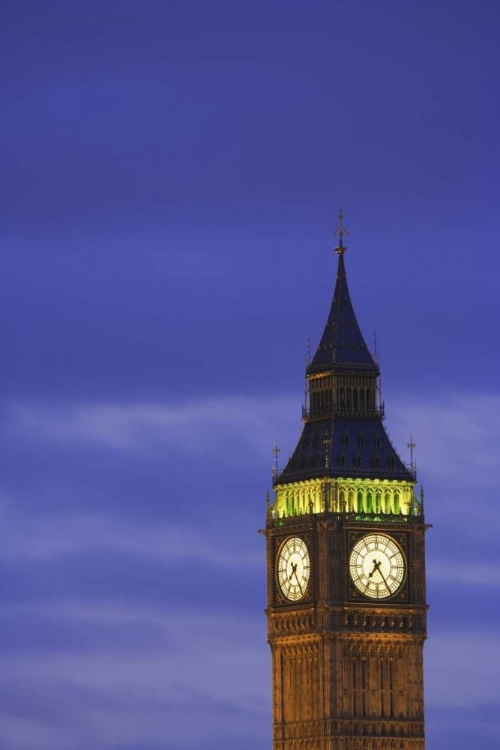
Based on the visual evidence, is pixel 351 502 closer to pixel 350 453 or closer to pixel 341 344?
pixel 350 453

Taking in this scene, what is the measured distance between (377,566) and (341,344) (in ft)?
38.2

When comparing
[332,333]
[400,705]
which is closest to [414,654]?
[400,705]

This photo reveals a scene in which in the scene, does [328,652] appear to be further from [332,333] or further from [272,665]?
[332,333]

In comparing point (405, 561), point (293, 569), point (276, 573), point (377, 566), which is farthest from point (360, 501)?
point (276, 573)

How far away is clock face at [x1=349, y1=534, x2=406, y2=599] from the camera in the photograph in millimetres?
182625

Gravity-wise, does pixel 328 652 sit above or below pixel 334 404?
below

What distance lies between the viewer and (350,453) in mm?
183750

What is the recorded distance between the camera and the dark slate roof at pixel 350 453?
183 metres

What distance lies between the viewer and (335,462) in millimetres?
183250

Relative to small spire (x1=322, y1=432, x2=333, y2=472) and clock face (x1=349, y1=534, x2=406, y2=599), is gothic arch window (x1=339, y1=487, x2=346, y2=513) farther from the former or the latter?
clock face (x1=349, y1=534, x2=406, y2=599)

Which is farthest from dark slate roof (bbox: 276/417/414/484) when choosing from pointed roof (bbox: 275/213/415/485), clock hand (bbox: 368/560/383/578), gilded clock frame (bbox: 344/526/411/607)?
clock hand (bbox: 368/560/383/578)

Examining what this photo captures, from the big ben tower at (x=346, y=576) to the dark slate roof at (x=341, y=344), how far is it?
2.0 inches

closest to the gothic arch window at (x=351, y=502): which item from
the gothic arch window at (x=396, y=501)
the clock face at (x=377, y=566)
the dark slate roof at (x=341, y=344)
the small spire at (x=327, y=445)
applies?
the clock face at (x=377, y=566)

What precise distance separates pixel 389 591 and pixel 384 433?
27.0 ft
